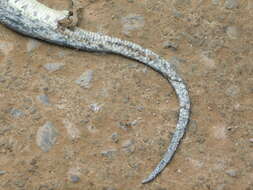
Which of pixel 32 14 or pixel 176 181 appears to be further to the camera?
pixel 32 14

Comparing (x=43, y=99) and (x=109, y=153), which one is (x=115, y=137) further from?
(x=43, y=99)

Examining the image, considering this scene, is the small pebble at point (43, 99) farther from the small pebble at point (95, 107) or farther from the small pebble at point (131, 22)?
the small pebble at point (131, 22)

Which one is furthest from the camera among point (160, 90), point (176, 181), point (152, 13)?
point (152, 13)

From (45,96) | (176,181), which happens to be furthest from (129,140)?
(45,96)

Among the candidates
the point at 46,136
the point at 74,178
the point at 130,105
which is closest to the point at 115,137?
the point at 130,105

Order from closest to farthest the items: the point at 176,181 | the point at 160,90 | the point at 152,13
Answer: the point at 176,181 → the point at 160,90 → the point at 152,13

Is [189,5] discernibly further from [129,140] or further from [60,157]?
[60,157]
